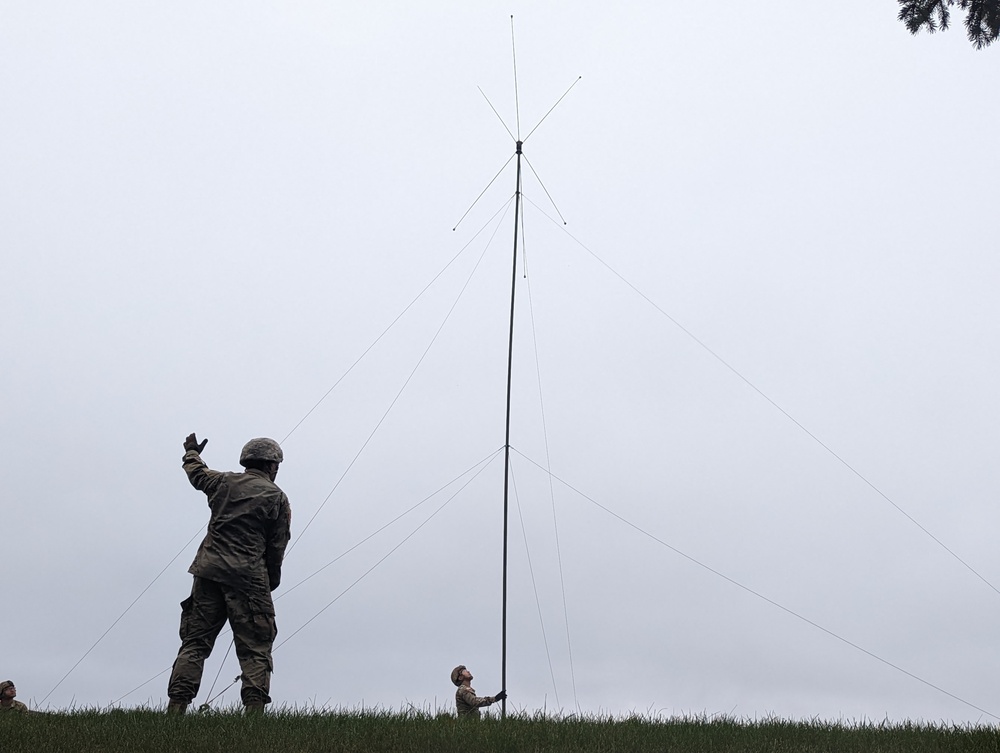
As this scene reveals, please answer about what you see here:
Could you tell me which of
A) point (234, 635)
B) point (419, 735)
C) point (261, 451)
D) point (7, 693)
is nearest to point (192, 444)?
point (261, 451)

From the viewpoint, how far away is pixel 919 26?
378 inches

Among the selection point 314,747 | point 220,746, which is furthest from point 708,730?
point 220,746

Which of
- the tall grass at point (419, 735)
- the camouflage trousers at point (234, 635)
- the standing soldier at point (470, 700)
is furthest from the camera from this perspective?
the standing soldier at point (470, 700)

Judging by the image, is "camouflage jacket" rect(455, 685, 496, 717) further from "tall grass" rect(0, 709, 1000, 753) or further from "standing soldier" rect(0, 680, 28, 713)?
"standing soldier" rect(0, 680, 28, 713)

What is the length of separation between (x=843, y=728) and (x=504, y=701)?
320 centimetres

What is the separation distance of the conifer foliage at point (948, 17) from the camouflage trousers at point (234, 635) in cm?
709

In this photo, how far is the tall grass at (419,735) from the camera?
28.0ft

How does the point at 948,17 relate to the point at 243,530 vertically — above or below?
above

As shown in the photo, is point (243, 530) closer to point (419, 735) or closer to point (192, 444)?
point (192, 444)

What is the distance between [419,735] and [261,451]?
116 inches

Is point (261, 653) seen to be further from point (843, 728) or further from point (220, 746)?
point (843, 728)

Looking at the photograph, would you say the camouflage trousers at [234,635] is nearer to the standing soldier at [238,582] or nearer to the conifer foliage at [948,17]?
the standing soldier at [238,582]

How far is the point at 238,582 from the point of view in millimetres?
10070

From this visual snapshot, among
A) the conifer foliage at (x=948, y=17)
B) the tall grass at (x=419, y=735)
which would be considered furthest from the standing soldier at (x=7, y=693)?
the conifer foliage at (x=948, y=17)
